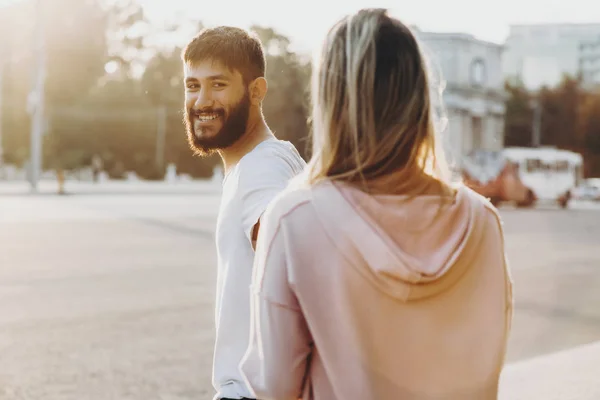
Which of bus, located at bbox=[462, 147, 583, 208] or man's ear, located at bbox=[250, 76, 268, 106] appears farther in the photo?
bus, located at bbox=[462, 147, 583, 208]

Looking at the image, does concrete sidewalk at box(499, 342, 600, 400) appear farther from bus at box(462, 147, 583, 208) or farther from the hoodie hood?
bus at box(462, 147, 583, 208)

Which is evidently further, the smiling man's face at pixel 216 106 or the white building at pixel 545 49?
the white building at pixel 545 49

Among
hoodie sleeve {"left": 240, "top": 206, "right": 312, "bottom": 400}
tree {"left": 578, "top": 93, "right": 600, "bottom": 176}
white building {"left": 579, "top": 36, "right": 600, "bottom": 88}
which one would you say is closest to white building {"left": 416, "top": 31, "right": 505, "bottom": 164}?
tree {"left": 578, "top": 93, "right": 600, "bottom": 176}

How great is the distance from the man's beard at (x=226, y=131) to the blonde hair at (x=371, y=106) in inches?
28.1

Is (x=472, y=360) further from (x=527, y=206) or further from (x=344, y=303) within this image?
(x=527, y=206)

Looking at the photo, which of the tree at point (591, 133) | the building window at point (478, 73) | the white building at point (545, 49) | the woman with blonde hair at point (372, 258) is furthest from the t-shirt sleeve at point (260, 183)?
the white building at point (545, 49)

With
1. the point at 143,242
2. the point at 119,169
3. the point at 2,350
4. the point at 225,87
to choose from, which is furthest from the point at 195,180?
the point at 225,87

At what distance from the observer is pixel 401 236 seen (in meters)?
1.61

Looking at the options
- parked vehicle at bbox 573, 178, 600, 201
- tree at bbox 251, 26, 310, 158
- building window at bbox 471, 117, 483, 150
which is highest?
tree at bbox 251, 26, 310, 158

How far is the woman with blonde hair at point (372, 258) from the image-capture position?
156 cm

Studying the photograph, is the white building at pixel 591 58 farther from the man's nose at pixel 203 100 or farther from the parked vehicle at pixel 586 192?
the man's nose at pixel 203 100

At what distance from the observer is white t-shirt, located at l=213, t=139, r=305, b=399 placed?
6.82 ft

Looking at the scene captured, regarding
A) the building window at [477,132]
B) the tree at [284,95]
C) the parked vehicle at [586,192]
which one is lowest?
the parked vehicle at [586,192]

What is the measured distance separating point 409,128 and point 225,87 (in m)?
0.83
